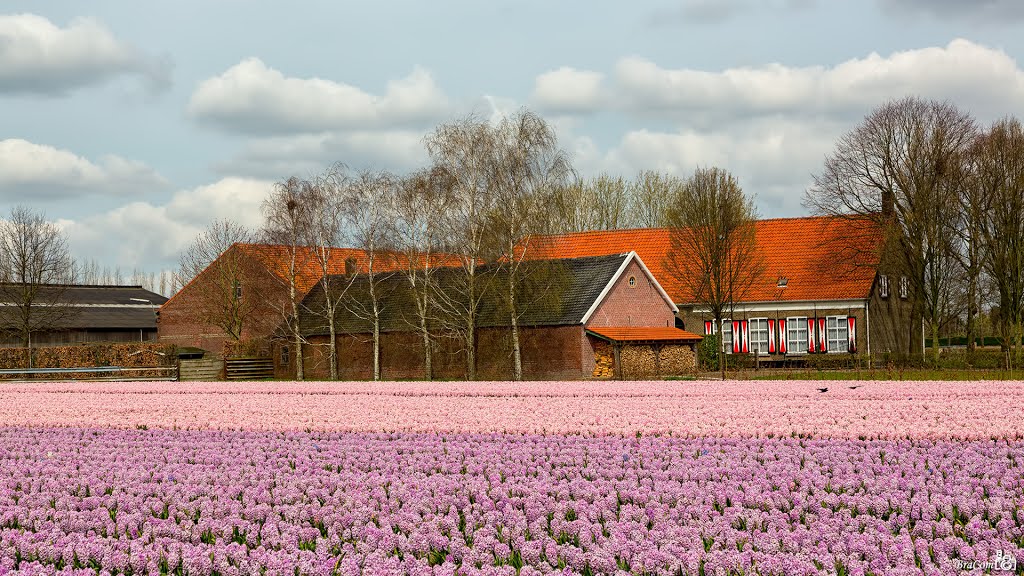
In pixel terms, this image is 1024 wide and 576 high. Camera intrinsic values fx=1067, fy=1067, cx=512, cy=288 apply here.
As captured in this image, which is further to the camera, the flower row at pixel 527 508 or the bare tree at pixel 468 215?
the bare tree at pixel 468 215

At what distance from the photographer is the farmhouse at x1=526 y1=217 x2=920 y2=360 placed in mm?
49594

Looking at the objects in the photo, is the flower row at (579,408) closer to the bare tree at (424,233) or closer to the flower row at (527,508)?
the flower row at (527,508)

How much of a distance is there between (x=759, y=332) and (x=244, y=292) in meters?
27.8

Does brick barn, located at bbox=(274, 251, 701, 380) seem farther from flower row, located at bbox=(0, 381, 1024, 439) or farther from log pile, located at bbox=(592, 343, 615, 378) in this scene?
flower row, located at bbox=(0, 381, 1024, 439)

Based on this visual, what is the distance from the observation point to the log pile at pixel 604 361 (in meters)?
41.4

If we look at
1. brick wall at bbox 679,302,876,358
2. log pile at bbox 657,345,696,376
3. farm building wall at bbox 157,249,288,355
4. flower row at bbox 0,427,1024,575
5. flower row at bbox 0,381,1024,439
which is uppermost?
farm building wall at bbox 157,249,288,355

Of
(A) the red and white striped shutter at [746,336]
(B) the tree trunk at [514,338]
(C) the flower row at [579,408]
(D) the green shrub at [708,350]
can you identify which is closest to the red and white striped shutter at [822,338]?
(A) the red and white striped shutter at [746,336]

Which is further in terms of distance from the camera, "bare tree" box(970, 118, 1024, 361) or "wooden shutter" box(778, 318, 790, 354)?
"wooden shutter" box(778, 318, 790, 354)

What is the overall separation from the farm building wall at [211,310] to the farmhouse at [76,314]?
6.09 meters

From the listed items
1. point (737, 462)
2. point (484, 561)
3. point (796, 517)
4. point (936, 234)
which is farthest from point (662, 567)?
point (936, 234)

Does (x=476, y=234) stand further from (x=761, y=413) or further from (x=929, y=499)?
(x=929, y=499)

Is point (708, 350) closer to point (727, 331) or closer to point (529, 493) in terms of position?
point (727, 331)

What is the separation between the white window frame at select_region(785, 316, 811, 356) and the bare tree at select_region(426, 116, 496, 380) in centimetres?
1595

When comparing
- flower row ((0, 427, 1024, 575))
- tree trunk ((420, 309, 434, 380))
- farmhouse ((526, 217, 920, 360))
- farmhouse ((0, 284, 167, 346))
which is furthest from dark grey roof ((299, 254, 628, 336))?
flower row ((0, 427, 1024, 575))
